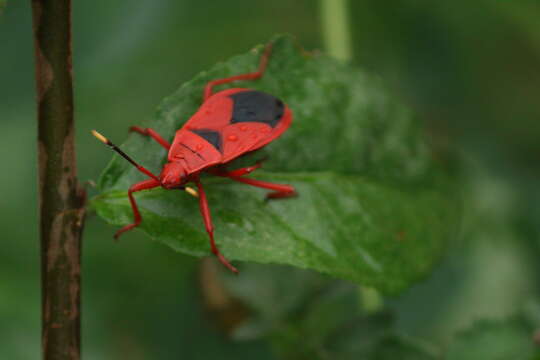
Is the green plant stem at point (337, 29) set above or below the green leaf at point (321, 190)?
above

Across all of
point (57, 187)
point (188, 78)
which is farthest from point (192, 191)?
point (188, 78)

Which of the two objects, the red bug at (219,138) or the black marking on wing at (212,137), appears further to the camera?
the black marking on wing at (212,137)

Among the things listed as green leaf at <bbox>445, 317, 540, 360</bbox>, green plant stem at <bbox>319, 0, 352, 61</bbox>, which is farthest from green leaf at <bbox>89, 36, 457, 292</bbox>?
green plant stem at <bbox>319, 0, 352, 61</bbox>

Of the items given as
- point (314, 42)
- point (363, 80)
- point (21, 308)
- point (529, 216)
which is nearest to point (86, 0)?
point (314, 42)

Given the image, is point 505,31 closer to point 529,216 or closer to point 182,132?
point 529,216

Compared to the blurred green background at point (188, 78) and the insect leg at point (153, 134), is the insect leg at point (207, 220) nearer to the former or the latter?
the insect leg at point (153, 134)

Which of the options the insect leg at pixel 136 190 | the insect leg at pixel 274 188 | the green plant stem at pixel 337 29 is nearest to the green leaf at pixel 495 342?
the insect leg at pixel 274 188

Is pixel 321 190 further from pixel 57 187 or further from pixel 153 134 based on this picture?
pixel 57 187
